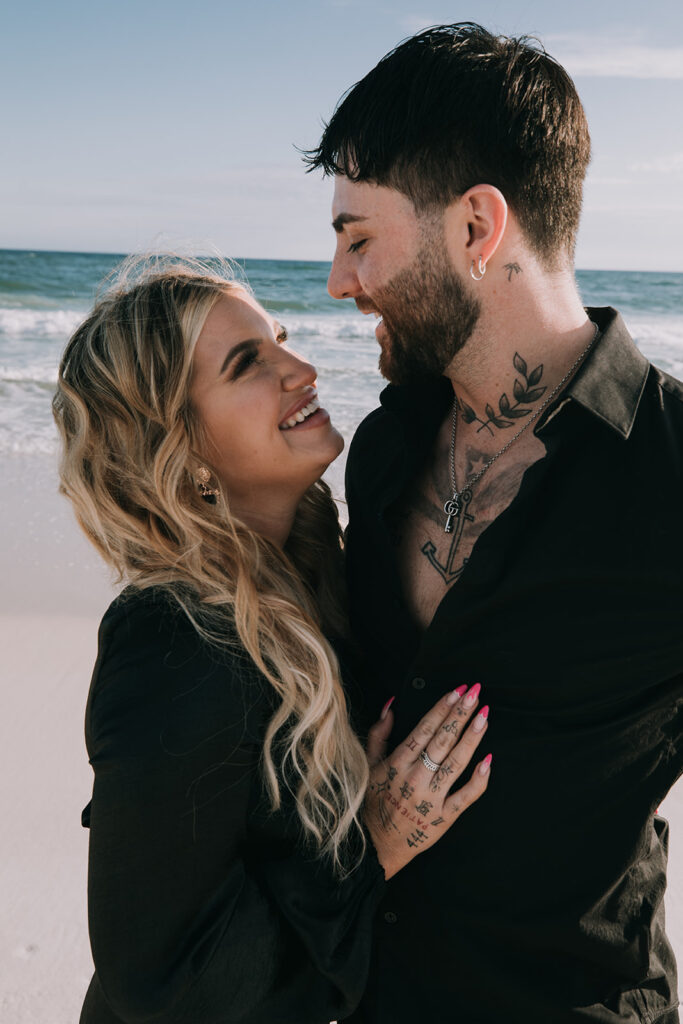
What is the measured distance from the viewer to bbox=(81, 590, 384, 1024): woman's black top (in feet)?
5.26

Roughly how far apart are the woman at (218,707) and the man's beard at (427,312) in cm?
36

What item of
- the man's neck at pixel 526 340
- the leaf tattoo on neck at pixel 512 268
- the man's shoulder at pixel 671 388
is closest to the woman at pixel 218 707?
the man's neck at pixel 526 340

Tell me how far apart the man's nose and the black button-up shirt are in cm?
59

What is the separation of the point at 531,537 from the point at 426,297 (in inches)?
24.5

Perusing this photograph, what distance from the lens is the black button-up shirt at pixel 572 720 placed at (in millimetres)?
1707

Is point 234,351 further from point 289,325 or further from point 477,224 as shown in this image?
point 289,325

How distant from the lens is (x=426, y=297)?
203cm

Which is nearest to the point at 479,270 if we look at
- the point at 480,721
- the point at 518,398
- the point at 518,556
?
the point at 518,398

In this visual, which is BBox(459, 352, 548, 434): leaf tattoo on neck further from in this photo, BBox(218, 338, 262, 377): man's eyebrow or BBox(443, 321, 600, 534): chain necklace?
BBox(218, 338, 262, 377): man's eyebrow

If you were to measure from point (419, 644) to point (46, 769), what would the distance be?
2.43 metres

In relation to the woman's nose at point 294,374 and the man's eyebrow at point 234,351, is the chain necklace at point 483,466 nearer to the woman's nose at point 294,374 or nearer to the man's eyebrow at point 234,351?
the woman's nose at point 294,374

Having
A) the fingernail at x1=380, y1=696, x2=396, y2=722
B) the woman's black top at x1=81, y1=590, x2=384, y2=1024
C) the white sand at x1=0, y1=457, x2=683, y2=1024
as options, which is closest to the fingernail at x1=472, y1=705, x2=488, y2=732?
the fingernail at x1=380, y1=696, x2=396, y2=722

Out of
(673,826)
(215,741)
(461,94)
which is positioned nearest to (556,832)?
(215,741)

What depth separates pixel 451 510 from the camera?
214 cm
